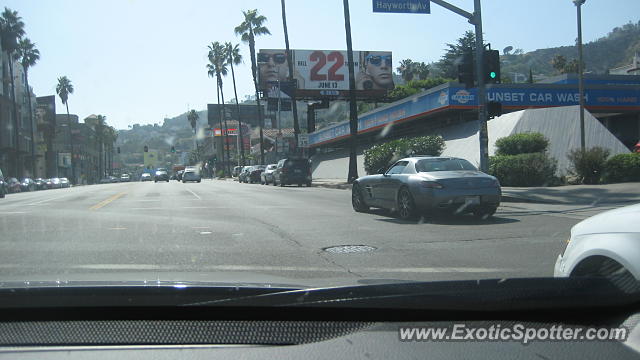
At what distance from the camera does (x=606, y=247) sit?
3637 millimetres

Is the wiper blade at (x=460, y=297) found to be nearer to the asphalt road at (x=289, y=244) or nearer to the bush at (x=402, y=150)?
the asphalt road at (x=289, y=244)

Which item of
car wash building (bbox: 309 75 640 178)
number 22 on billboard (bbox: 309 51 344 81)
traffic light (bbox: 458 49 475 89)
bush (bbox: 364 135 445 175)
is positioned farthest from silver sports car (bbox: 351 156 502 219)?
number 22 on billboard (bbox: 309 51 344 81)

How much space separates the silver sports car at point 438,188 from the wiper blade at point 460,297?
830cm

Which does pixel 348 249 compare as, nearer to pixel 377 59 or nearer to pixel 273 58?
pixel 273 58

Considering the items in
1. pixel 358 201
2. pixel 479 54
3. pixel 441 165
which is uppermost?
pixel 479 54

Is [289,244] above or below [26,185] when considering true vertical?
below

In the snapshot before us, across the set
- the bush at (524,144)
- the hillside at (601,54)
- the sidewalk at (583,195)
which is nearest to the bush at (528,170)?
the bush at (524,144)

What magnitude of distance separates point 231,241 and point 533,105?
2584cm

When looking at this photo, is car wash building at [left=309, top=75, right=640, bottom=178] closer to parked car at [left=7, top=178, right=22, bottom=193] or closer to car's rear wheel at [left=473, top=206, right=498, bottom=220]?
car's rear wheel at [left=473, top=206, right=498, bottom=220]

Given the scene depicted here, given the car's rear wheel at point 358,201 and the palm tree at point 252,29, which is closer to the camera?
the car's rear wheel at point 358,201

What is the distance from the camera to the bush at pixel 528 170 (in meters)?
20.8

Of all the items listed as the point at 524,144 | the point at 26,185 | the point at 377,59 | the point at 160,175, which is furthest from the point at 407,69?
the point at 524,144

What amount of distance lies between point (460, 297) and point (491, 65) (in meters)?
14.8

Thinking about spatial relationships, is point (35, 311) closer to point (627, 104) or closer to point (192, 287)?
point (192, 287)
